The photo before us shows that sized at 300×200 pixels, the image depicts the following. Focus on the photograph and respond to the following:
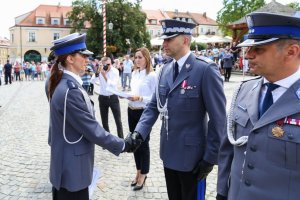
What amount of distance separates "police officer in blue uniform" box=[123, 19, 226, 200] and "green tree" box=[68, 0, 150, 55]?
49.2 meters

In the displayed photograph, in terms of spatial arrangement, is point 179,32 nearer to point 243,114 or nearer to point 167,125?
point 167,125

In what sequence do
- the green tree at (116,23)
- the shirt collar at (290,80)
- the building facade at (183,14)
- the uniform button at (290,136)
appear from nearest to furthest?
the uniform button at (290,136)
the shirt collar at (290,80)
the green tree at (116,23)
the building facade at (183,14)

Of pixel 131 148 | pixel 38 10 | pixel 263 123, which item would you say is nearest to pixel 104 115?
pixel 131 148

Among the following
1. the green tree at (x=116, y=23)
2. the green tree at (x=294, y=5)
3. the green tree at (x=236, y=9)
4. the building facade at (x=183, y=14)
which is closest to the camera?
the green tree at (x=236, y=9)

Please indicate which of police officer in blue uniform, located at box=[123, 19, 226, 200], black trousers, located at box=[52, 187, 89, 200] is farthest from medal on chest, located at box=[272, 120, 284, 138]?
black trousers, located at box=[52, 187, 89, 200]

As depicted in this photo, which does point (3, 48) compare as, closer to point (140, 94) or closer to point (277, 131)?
point (140, 94)

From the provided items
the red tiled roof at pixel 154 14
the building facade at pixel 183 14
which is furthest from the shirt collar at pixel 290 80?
the red tiled roof at pixel 154 14

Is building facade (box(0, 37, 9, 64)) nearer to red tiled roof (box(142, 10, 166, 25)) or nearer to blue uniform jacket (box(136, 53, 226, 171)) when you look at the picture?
red tiled roof (box(142, 10, 166, 25))

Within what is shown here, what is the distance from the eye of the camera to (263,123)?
74.8 inches

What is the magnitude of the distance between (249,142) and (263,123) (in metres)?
0.16

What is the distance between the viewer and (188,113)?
307 cm

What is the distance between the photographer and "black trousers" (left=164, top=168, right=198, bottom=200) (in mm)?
3121

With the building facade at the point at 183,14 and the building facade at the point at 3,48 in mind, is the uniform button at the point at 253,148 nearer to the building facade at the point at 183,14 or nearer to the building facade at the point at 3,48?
the building facade at the point at 183,14

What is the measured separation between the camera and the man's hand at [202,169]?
299 centimetres
